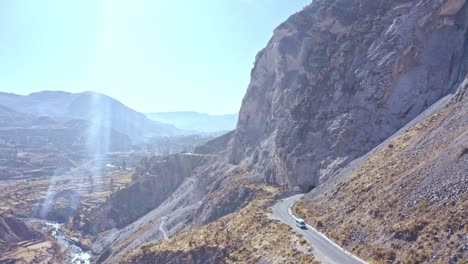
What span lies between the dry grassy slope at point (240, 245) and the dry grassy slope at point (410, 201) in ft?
12.6

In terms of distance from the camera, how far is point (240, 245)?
41875 mm

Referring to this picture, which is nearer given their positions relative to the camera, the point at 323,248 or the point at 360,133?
the point at 323,248

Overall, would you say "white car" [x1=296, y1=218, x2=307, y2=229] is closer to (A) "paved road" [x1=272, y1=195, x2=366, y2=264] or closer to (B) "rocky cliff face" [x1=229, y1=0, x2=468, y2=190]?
(A) "paved road" [x1=272, y1=195, x2=366, y2=264]

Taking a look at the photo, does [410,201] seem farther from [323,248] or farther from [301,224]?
[301,224]

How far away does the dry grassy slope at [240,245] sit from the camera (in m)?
35.0

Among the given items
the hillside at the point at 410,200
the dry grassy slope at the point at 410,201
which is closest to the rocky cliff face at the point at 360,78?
the hillside at the point at 410,200

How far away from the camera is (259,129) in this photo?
104 meters

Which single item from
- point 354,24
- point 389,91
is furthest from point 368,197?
point 354,24

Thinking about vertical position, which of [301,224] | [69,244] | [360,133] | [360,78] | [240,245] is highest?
[360,78]

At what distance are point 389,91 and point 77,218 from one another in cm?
12620

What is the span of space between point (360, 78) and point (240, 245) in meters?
34.6

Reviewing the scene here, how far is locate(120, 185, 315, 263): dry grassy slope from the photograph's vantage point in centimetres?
3500

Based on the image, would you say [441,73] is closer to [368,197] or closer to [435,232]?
[368,197]

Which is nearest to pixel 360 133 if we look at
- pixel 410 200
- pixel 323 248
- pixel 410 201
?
Answer: pixel 410 200
